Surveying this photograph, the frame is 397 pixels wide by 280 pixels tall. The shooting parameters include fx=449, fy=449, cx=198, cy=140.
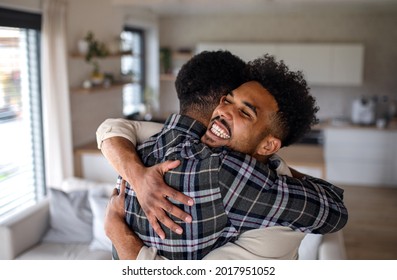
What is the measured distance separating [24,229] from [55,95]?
510mm

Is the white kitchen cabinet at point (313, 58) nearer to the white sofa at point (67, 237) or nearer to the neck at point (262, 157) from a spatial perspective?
the white sofa at point (67, 237)

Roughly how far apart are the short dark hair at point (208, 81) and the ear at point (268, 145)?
85 millimetres

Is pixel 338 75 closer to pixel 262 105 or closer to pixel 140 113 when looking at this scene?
pixel 140 113

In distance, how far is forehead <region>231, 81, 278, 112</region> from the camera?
1.93 feet

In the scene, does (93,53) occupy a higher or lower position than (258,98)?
higher

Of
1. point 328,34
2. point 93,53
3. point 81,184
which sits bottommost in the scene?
point 81,184

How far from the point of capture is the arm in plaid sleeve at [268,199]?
575 millimetres

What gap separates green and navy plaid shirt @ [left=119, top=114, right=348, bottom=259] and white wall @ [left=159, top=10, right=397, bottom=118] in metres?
2.76

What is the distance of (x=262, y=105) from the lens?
59cm

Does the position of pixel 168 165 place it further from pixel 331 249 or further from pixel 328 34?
pixel 328 34

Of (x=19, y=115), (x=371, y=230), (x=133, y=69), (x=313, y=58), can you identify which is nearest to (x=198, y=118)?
(x=19, y=115)

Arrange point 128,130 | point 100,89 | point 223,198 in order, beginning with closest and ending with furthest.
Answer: point 223,198, point 128,130, point 100,89

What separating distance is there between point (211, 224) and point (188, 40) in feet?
9.67

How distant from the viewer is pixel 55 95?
144cm
